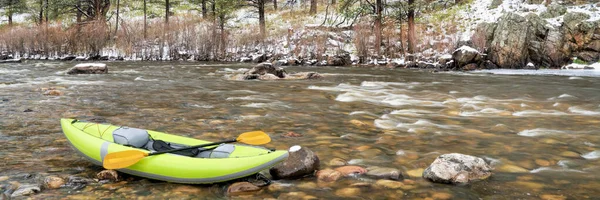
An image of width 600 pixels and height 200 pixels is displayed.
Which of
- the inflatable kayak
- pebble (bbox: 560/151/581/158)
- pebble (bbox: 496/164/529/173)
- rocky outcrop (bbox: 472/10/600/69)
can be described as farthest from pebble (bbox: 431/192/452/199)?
rocky outcrop (bbox: 472/10/600/69)

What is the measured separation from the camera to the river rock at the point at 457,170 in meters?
3.51

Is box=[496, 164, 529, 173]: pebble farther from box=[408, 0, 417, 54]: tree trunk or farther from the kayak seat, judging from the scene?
box=[408, 0, 417, 54]: tree trunk

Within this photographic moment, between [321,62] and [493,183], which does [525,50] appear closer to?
[321,62]

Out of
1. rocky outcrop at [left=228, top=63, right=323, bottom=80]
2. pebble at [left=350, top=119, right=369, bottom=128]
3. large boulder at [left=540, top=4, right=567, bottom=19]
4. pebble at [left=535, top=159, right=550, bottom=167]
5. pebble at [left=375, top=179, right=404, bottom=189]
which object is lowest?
pebble at [left=375, top=179, right=404, bottom=189]

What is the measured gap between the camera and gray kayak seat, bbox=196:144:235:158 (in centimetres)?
358

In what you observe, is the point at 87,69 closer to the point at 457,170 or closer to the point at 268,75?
the point at 268,75

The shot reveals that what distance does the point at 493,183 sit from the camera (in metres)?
3.51

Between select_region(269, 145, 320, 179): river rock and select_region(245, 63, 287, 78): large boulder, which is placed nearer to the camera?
select_region(269, 145, 320, 179): river rock

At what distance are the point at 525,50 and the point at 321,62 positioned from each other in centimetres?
869

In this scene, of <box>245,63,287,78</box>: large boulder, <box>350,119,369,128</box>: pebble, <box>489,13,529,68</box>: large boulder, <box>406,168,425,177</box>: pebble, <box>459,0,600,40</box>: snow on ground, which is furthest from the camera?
<box>459,0,600,40</box>: snow on ground

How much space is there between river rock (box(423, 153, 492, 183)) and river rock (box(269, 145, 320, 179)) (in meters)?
0.97

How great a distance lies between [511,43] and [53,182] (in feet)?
56.8

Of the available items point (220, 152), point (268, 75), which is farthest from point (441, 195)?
point (268, 75)

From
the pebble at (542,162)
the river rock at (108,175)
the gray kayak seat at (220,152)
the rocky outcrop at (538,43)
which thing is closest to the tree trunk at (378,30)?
the rocky outcrop at (538,43)
